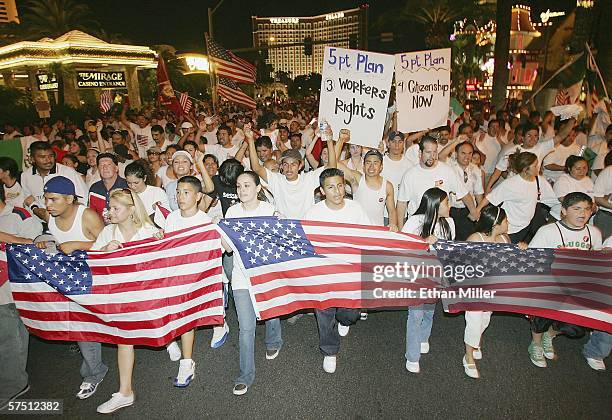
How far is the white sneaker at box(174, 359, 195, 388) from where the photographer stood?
4441mm

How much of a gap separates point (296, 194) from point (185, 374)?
261 cm

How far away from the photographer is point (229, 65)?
11.4 metres

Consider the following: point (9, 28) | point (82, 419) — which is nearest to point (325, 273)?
point (82, 419)

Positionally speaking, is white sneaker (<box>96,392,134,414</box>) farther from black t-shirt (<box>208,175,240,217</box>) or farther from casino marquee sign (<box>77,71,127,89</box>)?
casino marquee sign (<box>77,71,127,89</box>)

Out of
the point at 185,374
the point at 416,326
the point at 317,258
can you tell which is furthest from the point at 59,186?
the point at 416,326

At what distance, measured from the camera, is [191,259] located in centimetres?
422

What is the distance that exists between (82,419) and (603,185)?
7074 mm

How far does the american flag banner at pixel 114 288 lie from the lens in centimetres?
409

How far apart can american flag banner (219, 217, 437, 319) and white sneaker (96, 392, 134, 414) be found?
154 centimetres

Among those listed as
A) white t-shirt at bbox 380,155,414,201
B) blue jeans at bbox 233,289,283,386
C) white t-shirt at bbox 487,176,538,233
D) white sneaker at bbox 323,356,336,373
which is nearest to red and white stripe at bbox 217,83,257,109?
white t-shirt at bbox 380,155,414,201

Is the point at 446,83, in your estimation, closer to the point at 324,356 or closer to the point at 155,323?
the point at 324,356

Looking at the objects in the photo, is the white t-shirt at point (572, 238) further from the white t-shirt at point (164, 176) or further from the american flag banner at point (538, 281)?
the white t-shirt at point (164, 176)

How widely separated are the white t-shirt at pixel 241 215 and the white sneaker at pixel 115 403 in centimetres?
151

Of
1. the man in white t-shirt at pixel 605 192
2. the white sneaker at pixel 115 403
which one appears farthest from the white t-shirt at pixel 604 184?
the white sneaker at pixel 115 403
